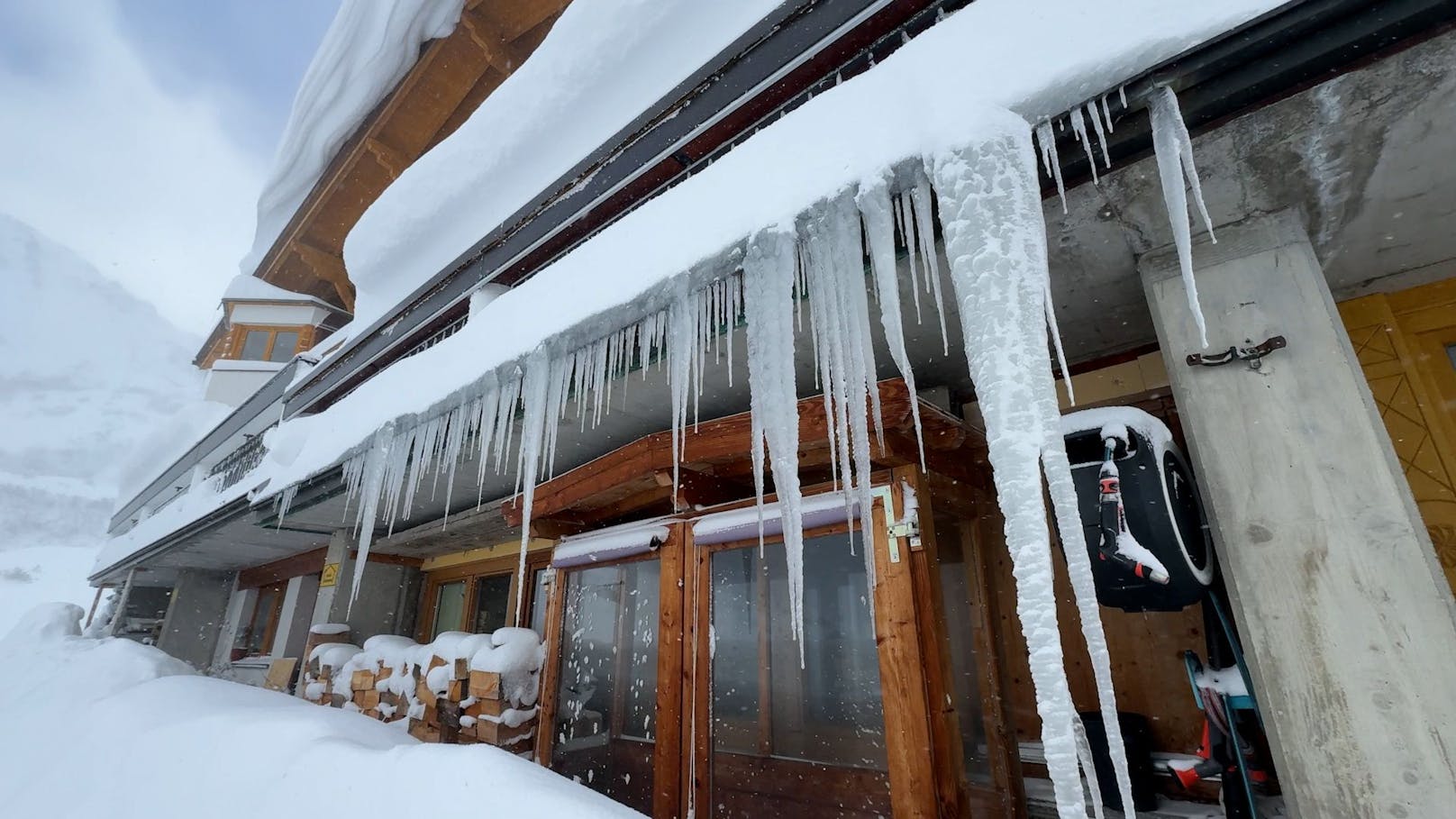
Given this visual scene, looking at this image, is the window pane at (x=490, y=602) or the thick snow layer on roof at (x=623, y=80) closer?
the thick snow layer on roof at (x=623, y=80)

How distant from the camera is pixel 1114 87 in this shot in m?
1.76

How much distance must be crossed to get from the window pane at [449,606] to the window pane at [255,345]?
15748 mm

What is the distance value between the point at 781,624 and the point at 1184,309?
3070 millimetres

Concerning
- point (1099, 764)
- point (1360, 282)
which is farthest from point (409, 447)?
point (1360, 282)

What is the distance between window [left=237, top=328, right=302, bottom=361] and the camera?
19.5 m

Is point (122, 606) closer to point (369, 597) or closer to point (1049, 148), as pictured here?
point (369, 597)

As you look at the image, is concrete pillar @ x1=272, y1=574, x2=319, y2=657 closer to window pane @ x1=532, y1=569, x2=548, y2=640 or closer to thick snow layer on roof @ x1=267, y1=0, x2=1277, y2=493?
window pane @ x1=532, y1=569, x2=548, y2=640

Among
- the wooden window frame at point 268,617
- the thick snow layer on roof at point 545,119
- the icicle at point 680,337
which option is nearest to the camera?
the icicle at point 680,337

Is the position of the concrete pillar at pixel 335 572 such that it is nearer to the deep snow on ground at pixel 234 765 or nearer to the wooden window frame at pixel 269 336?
the deep snow on ground at pixel 234 765

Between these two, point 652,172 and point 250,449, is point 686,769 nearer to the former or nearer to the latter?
point 652,172

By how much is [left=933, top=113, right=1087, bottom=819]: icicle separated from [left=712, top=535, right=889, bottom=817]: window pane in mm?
2045

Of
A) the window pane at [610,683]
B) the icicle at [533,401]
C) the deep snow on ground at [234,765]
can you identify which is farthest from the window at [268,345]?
the icicle at [533,401]

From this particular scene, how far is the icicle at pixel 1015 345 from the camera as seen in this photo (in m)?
1.48

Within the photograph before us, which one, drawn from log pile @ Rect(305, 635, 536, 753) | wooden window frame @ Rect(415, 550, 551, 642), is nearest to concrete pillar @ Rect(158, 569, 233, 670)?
wooden window frame @ Rect(415, 550, 551, 642)
